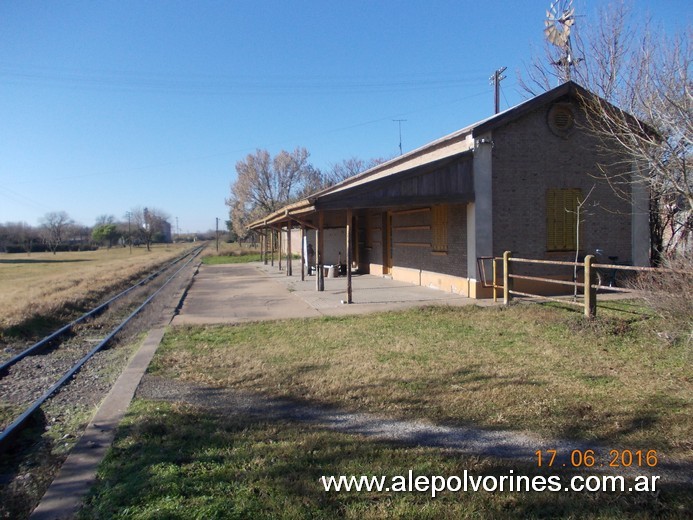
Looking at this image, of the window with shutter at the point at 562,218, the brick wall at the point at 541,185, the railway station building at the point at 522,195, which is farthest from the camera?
the window with shutter at the point at 562,218

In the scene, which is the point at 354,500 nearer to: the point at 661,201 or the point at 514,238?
the point at 514,238

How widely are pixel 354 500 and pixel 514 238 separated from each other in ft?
36.7

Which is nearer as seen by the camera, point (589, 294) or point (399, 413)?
point (399, 413)

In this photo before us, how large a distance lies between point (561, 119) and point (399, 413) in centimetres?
1123

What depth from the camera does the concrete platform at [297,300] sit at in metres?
12.2

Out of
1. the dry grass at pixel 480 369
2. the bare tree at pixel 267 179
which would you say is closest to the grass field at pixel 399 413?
the dry grass at pixel 480 369

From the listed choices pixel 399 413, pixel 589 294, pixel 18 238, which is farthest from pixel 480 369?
pixel 18 238

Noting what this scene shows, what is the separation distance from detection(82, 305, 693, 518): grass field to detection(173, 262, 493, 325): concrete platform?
256 cm

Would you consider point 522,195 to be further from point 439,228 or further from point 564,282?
point 564,282

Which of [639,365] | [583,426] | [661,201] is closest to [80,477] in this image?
[583,426]

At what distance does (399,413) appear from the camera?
525 cm

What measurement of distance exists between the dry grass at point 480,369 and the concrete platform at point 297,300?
1.53m

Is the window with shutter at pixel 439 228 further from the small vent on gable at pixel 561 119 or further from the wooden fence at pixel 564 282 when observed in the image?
the small vent on gable at pixel 561 119

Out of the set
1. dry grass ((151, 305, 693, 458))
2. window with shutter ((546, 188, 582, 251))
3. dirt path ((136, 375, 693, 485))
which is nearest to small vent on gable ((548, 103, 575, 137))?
window with shutter ((546, 188, 582, 251))
